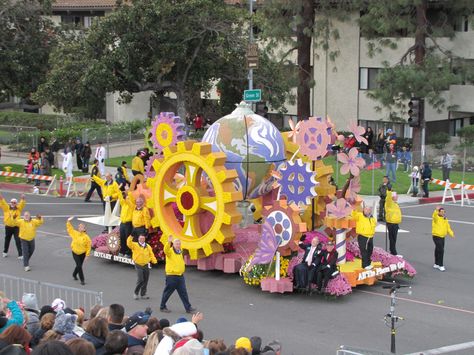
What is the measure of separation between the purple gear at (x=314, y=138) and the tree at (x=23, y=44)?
21.0 metres

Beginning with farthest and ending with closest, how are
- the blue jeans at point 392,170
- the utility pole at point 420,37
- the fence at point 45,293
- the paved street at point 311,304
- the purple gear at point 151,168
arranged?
the utility pole at point 420,37
the blue jeans at point 392,170
the purple gear at point 151,168
the fence at point 45,293
the paved street at point 311,304

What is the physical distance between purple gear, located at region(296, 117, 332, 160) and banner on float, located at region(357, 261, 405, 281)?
109 inches

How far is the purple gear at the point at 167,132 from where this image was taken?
21453 millimetres

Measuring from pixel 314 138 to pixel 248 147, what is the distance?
5.02 ft

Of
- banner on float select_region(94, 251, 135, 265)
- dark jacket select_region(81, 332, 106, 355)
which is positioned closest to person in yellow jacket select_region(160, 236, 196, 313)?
banner on float select_region(94, 251, 135, 265)

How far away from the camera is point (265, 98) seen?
37.1 meters

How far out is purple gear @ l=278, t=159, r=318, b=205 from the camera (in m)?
18.8

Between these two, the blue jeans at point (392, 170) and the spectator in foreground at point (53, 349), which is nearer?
the spectator in foreground at point (53, 349)

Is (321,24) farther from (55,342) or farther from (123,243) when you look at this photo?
(55,342)

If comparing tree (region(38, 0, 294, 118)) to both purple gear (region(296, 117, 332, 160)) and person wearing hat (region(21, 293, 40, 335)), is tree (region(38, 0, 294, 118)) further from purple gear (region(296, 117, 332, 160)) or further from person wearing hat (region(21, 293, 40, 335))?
person wearing hat (region(21, 293, 40, 335))

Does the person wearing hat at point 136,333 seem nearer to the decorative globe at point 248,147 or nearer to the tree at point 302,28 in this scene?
the decorative globe at point 248,147

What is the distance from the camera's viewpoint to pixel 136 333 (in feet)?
34.2

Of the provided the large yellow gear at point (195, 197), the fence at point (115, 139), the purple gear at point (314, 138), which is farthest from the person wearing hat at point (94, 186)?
the purple gear at point (314, 138)

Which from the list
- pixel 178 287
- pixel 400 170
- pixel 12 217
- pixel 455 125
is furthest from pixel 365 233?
pixel 455 125
